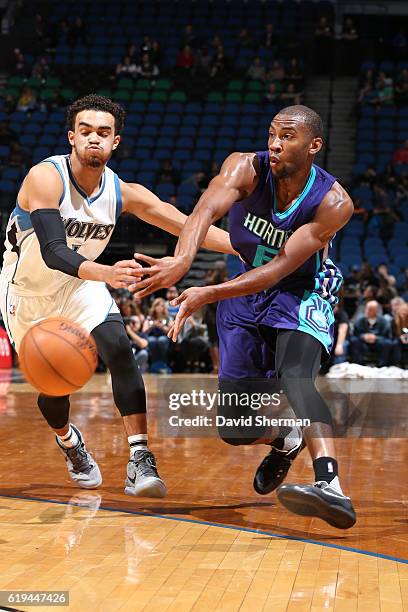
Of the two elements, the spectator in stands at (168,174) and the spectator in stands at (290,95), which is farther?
the spectator in stands at (290,95)

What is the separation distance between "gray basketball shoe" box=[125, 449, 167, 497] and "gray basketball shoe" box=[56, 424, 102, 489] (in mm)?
415

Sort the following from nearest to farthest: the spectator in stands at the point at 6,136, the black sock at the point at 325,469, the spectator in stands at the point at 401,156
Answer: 1. the black sock at the point at 325,469
2. the spectator in stands at the point at 401,156
3. the spectator in stands at the point at 6,136

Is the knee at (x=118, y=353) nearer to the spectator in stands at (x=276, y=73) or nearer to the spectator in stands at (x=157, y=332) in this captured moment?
the spectator in stands at (x=157, y=332)

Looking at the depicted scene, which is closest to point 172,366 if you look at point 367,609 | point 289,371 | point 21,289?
point 21,289

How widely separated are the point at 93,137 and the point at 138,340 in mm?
7598

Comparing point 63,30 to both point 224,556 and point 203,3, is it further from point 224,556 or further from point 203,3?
point 224,556

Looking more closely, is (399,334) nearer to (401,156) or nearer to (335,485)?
(401,156)

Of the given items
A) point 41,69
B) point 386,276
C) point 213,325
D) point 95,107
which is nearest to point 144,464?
point 95,107

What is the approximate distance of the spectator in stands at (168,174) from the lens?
1609 cm

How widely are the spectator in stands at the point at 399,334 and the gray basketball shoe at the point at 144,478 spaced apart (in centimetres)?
744

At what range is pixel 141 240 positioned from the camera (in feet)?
48.4

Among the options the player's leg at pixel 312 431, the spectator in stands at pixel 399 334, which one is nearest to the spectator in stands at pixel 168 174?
the spectator in stands at pixel 399 334

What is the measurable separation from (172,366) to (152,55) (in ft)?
28.0

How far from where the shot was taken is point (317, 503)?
11.9 feet
